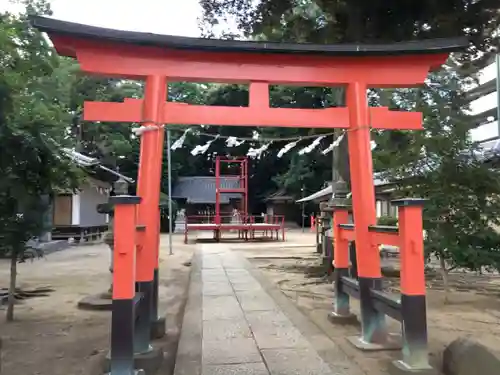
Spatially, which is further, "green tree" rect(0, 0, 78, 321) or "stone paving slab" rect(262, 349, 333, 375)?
"green tree" rect(0, 0, 78, 321)

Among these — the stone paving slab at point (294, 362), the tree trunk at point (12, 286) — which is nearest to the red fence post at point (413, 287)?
the stone paving slab at point (294, 362)

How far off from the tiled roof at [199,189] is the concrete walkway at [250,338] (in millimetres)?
28976

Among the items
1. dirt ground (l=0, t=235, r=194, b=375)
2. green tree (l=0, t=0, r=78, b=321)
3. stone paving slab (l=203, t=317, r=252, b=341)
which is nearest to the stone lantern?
dirt ground (l=0, t=235, r=194, b=375)

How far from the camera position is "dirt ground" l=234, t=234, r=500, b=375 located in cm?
524

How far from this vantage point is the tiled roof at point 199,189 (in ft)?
125

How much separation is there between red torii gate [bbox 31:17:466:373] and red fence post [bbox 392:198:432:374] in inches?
35.6

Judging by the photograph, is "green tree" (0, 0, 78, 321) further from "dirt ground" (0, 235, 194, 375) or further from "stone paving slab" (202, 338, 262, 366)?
"stone paving slab" (202, 338, 262, 366)

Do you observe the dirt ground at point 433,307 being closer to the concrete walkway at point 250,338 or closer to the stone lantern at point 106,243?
the concrete walkway at point 250,338

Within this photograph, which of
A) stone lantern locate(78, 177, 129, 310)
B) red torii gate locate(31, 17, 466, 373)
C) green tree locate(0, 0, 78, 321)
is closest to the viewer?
red torii gate locate(31, 17, 466, 373)

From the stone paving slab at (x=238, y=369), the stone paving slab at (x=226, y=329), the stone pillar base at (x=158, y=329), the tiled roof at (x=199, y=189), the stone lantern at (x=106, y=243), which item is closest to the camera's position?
the stone paving slab at (x=238, y=369)

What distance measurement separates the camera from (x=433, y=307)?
25.6 ft

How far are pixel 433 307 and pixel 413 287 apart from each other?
Result: 4.01m

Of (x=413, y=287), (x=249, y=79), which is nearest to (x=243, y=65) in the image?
(x=249, y=79)

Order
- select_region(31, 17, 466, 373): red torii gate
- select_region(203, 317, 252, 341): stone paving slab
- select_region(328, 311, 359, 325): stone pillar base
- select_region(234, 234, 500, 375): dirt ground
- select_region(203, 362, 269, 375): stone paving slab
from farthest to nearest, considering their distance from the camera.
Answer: select_region(328, 311, 359, 325): stone pillar base, select_region(203, 317, 252, 341): stone paving slab, select_region(234, 234, 500, 375): dirt ground, select_region(31, 17, 466, 373): red torii gate, select_region(203, 362, 269, 375): stone paving slab
